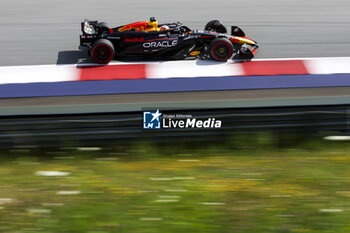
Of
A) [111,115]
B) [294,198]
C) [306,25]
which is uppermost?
[306,25]

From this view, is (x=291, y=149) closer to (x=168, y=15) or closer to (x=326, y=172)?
(x=326, y=172)

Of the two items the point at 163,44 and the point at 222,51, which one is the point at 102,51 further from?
the point at 222,51

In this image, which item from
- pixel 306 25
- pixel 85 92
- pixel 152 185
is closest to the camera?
pixel 152 185

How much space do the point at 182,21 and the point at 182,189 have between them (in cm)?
860

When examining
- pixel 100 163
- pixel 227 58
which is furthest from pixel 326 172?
pixel 227 58

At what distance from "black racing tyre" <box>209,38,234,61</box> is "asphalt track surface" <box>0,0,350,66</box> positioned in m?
1.00

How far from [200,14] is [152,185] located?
29.5ft

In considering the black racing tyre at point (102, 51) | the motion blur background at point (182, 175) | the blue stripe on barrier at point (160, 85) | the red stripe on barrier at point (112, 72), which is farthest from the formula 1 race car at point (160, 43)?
the motion blur background at point (182, 175)

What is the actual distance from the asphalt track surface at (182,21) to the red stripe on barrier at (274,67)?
518 millimetres

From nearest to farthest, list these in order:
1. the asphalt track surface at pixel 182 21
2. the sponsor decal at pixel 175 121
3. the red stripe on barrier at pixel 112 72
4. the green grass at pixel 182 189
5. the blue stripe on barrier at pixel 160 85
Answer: the green grass at pixel 182 189 → the sponsor decal at pixel 175 121 → the blue stripe on barrier at pixel 160 85 → the red stripe on barrier at pixel 112 72 → the asphalt track surface at pixel 182 21

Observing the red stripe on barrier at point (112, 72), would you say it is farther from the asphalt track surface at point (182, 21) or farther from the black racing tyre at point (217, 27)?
the black racing tyre at point (217, 27)

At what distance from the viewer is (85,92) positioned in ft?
23.5

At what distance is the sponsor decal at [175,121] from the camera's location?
19.7 feet

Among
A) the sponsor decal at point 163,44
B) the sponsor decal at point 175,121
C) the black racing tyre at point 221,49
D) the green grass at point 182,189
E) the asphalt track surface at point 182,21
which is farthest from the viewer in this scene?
the asphalt track surface at point 182,21
